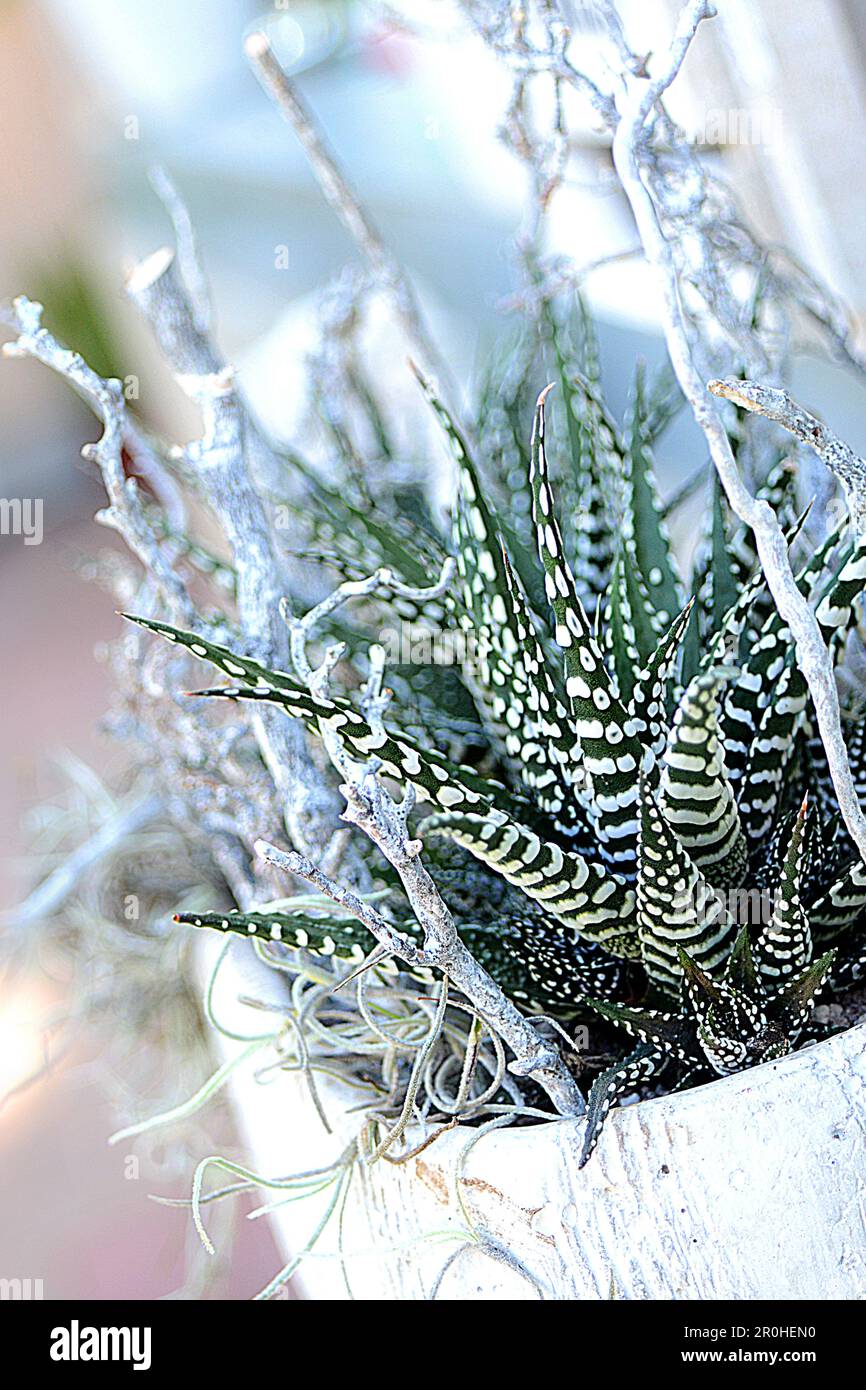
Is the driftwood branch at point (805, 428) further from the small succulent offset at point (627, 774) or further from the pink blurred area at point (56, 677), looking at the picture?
the pink blurred area at point (56, 677)

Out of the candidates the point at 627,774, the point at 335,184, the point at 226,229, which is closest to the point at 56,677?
the point at 226,229

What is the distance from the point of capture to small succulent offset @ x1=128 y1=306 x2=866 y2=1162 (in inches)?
12.1

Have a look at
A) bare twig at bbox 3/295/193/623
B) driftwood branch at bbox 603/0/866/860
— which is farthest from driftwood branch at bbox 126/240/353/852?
driftwood branch at bbox 603/0/866/860

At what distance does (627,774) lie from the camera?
0.33 m

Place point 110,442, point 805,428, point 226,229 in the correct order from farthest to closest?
point 226,229
point 110,442
point 805,428

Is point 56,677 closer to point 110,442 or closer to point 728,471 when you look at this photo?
point 110,442

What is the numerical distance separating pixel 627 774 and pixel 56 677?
60.5 inches

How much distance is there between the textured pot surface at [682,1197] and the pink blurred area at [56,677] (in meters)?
0.31

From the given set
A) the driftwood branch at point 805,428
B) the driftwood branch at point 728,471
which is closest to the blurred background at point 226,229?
the driftwood branch at point 728,471

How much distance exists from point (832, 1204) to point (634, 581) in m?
0.19

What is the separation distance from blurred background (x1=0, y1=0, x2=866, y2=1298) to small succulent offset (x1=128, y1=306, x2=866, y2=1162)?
0.21 m

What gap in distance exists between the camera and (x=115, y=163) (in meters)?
1.87
